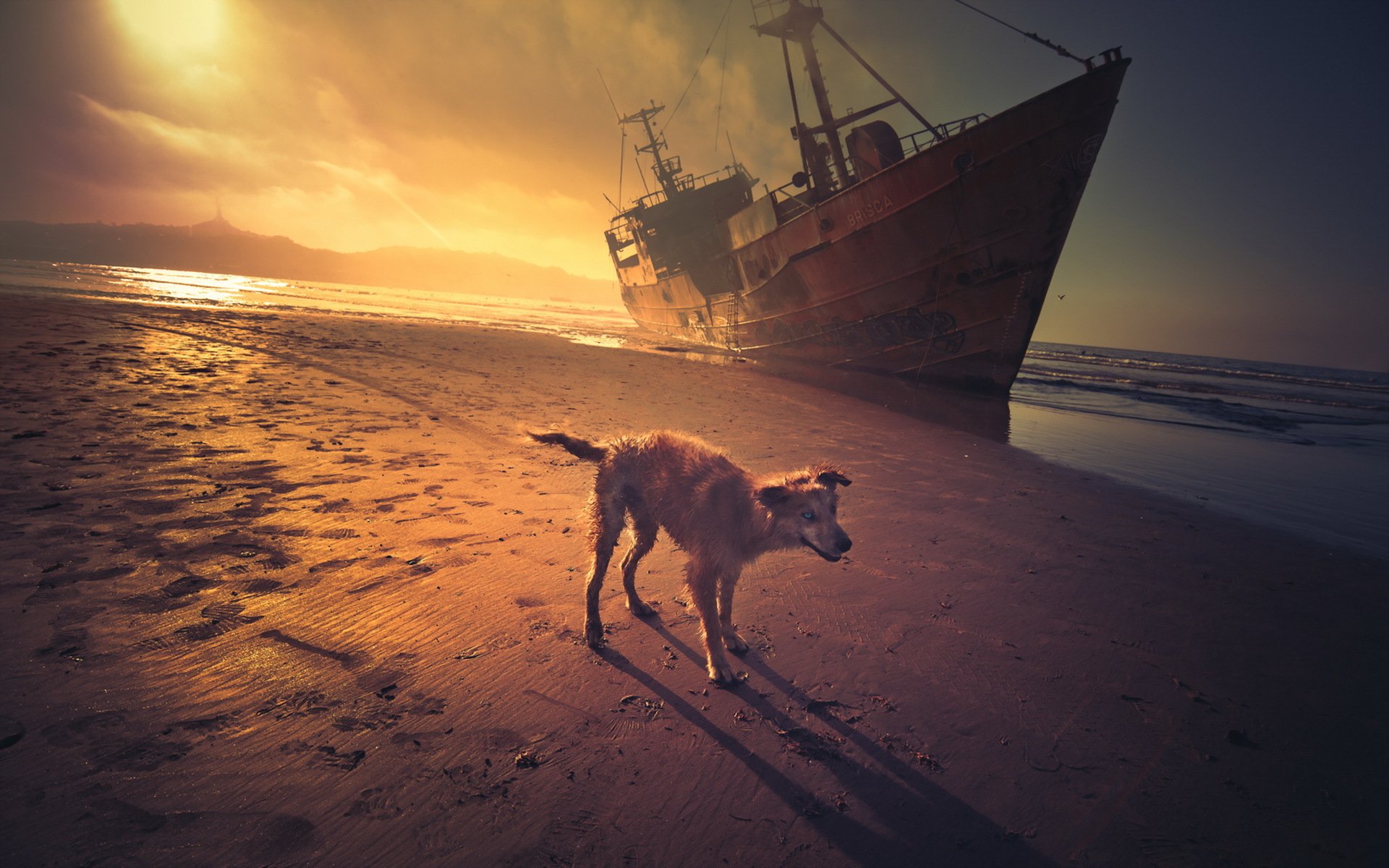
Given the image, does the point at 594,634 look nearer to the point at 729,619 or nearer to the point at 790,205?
the point at 729,619

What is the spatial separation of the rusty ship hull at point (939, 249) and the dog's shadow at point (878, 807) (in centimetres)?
1665

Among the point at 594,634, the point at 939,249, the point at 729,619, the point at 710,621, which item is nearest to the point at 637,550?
the point at 594,634

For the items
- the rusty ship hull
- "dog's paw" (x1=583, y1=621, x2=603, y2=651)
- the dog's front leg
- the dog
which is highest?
the rusty ship hull

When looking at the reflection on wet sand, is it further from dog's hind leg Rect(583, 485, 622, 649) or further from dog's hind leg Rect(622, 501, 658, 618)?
dog's hind leg Rect(583, 485, 622, 649)

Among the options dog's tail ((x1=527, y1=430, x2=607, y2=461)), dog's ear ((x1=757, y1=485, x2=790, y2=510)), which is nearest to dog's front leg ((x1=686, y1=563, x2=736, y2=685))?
dog's ear ((x1=757, y1=485, x2=790, y2=510))

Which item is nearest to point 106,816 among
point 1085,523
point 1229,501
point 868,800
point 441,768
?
point 441,768

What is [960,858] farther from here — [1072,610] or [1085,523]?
[1085,523]

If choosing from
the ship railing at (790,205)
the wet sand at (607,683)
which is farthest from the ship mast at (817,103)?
the wet sand at (607,683)

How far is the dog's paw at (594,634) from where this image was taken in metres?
3.44

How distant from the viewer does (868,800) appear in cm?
239

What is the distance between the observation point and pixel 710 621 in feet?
10.6

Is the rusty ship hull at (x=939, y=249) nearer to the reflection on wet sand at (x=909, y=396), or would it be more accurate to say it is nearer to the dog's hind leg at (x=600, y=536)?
the reflection on wet sand at (x=909, y=396)

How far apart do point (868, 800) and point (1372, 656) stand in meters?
4.43

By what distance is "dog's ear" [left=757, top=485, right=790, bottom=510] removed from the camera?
3.34 m
